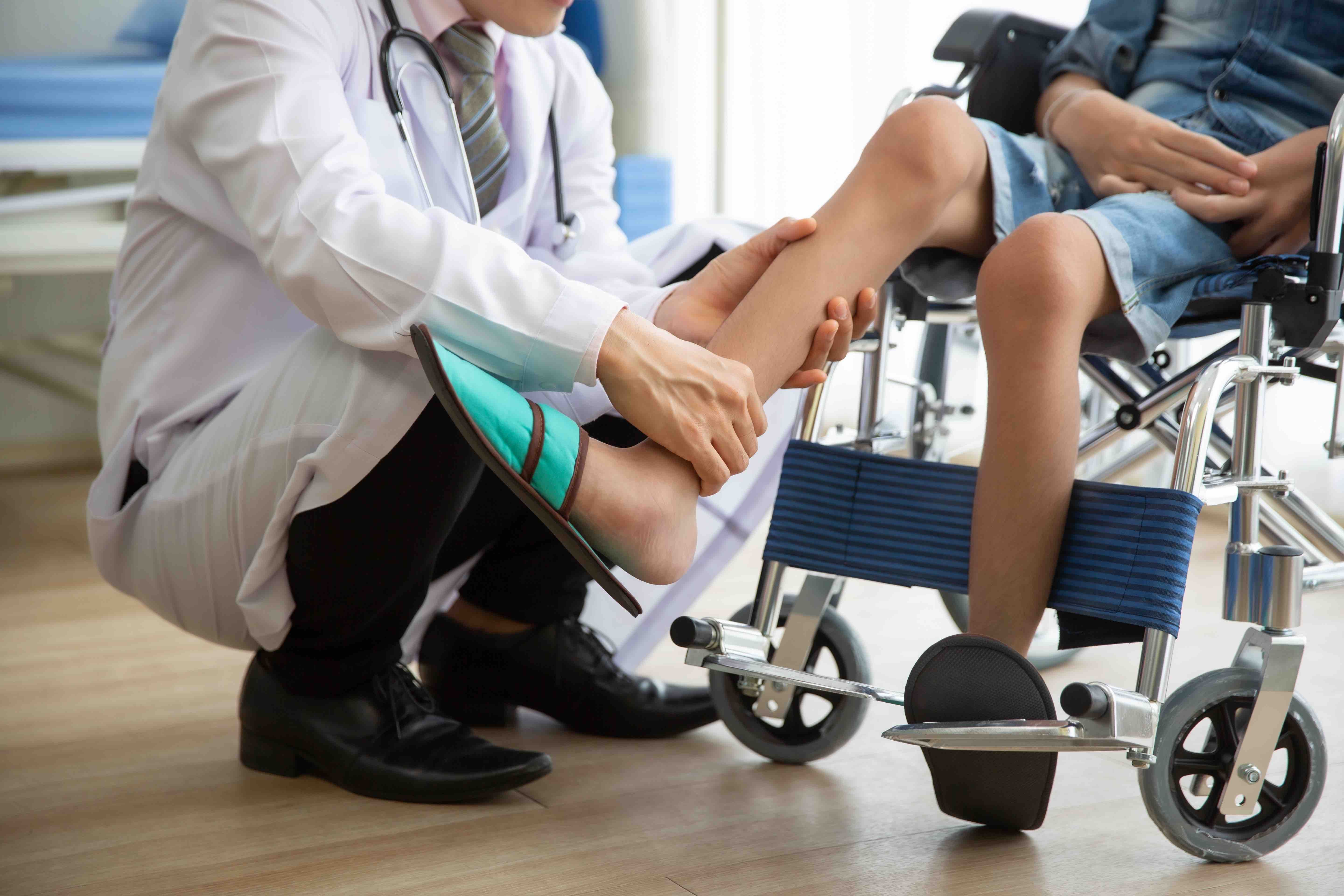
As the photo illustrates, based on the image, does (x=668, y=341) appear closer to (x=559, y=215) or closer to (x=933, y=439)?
(x=559, y=215)

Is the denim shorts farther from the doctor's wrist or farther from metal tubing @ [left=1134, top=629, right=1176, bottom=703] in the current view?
the doctor's wrist

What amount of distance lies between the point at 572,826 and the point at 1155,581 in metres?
0.48

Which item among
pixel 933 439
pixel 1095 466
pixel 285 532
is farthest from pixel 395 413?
pixel 1095 466

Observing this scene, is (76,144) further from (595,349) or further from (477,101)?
(595,349)

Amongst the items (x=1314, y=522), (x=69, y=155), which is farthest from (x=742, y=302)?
(x=69, y=155)

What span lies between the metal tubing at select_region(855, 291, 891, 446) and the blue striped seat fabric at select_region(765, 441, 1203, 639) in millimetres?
140

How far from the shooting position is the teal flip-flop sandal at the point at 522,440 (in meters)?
0.75

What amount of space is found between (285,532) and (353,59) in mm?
394

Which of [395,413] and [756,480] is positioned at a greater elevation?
[395,413]

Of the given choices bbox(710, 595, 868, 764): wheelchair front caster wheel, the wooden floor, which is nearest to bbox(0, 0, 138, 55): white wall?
the wooden floor

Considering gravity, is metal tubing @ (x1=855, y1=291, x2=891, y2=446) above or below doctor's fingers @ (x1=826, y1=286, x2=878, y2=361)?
below

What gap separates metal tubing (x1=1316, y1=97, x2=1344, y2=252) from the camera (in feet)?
3.00

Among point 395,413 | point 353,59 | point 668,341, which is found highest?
point 353,59

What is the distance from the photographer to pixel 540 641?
122 cm
